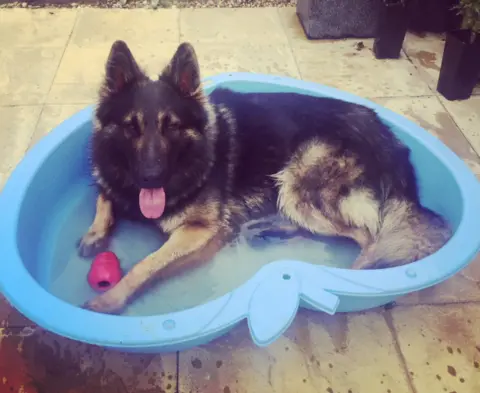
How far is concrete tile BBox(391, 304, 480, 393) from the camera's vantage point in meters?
1.97

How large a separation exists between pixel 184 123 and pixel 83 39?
2.51 m

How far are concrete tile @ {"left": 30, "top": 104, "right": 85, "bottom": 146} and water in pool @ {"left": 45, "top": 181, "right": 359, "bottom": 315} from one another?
0.68m

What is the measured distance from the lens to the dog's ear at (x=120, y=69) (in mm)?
2004

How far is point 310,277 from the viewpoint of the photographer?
1.92 meters

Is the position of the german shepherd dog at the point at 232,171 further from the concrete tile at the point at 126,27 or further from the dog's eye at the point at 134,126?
the concrete tile at the point at 126,27

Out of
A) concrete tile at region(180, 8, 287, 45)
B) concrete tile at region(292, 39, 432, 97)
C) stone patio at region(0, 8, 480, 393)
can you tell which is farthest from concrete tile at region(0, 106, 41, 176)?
concrete tile at region(292, 39, 432, 97)

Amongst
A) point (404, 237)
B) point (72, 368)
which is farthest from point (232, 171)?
point (72, 368)

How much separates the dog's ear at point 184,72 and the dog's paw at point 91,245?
850 millimetres

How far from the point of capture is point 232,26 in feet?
14.6

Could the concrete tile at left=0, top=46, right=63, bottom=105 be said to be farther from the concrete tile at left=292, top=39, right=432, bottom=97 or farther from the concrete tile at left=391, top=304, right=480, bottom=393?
the concrete tile at left=391, top=304, right=480, bottom=393

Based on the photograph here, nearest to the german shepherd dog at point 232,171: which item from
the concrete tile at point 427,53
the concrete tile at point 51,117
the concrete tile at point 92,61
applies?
the concrete tile at point 51,117

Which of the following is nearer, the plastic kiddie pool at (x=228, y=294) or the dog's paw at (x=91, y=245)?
the plastic kiddie pool at (x=228, y=294)

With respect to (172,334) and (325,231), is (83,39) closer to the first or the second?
(325,231)

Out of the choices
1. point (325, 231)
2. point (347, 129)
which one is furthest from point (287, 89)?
point (325, 231)
